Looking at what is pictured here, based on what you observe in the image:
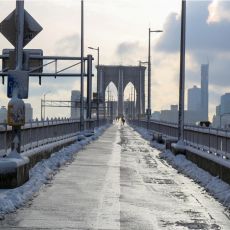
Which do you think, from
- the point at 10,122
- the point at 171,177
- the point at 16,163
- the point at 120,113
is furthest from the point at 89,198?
the point at 120,113

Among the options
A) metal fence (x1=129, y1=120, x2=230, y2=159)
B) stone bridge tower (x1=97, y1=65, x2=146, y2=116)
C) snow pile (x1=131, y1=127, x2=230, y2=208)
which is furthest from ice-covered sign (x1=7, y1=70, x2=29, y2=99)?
stone bridge tower (x1=97, y1=65, x2=146, y2=116)

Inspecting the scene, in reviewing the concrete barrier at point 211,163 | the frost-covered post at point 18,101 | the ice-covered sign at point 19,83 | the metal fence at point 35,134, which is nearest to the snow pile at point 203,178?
the concrete barrier at point 211,163

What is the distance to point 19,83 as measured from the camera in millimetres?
14227

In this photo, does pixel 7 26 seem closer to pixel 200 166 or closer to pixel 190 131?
pixel 200 166

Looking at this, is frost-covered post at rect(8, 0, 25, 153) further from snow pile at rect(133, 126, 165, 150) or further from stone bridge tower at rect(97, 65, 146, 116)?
stone bridge tower at rect(97, 65, 146, 116)

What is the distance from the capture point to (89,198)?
497 inches

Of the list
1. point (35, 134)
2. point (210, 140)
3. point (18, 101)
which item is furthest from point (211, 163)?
point (35, 134)

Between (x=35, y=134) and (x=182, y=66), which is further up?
(x=182, y=66)

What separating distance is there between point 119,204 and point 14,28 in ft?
16.9

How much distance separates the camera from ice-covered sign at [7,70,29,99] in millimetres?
14164

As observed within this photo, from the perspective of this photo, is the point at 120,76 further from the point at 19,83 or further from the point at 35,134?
the point at 19,83

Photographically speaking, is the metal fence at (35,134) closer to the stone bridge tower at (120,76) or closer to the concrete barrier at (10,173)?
the concrete barrier at (10,173)

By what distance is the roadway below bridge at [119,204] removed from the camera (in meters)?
9.75

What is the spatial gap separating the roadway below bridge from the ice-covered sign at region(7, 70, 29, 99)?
2.28 metres
